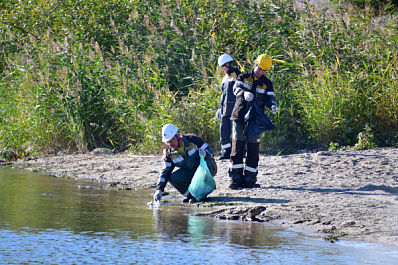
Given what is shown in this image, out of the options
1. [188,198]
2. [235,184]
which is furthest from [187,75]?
[188,198]

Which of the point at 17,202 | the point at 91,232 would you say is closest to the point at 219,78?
the point at 17,202

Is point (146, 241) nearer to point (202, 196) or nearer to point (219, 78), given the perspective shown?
point (202, 196)

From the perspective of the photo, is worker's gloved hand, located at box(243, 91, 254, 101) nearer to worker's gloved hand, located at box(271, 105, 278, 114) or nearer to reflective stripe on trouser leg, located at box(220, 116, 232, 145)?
worker's gloved hand, located at box(271, 105, 278, 114)

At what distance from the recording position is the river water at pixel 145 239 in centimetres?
479

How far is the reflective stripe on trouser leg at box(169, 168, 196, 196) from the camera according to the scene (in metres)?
7.56

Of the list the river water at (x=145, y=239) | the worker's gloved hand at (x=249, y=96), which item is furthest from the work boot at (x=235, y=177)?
the worker's gloved hand at (x=249, y=96)

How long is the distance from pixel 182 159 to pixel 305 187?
1.87 meters

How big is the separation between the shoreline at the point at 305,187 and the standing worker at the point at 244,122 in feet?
0.78

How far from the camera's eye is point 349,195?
7348mm

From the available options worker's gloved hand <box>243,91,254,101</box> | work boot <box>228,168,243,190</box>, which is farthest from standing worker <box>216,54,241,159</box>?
worker's gloved hand <box>243,91,254,101</box>

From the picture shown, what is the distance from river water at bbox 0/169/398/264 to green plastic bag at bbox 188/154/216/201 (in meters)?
0.28

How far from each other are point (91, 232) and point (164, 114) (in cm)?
591

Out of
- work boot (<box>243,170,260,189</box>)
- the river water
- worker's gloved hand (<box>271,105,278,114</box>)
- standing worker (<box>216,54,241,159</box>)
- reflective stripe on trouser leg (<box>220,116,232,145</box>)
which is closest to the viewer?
the river water

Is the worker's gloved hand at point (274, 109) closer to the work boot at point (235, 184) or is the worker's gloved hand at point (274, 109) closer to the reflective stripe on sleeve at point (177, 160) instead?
the work boot at point (235, 184)
